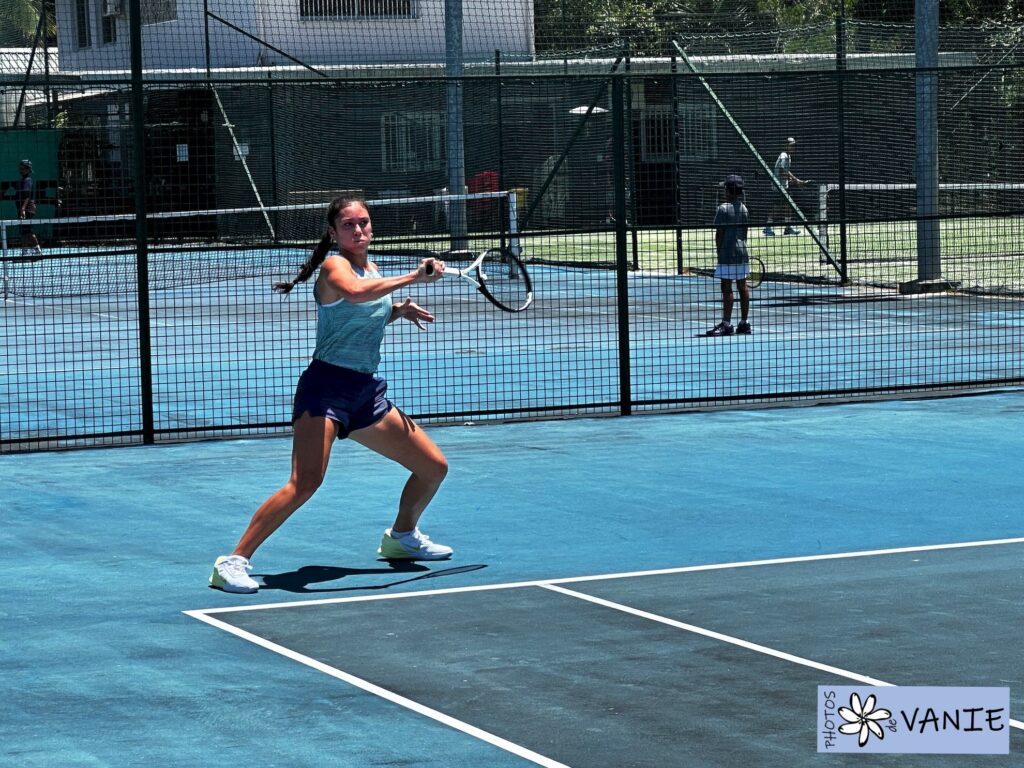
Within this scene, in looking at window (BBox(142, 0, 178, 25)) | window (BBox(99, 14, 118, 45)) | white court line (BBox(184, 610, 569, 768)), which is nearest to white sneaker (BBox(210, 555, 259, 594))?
white court line (BBox(184, 610, 569, 768))

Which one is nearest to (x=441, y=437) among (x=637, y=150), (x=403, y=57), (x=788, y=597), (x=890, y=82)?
(x=788, y=597)

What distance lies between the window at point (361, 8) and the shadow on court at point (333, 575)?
29.5m

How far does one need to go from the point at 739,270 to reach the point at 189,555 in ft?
33.1

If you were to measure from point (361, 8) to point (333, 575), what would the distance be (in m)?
31.4

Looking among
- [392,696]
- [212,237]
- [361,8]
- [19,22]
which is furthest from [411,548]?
[19,22]

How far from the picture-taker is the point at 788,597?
7906 mm

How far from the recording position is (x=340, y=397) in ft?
27.3

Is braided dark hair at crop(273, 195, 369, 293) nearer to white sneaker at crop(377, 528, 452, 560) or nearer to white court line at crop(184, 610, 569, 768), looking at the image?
white sneaker at crop(377, 528, 452, 560)

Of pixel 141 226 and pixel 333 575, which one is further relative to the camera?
pixel 141 226

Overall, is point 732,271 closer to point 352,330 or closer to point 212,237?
point 212,237

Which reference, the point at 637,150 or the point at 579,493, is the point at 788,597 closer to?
the point at 579,493

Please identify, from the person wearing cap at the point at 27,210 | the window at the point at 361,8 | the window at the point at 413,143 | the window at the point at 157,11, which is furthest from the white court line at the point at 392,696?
the window at the point at 361,8

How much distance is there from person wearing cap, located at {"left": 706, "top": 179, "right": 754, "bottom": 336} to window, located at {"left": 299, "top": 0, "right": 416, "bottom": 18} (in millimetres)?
19553

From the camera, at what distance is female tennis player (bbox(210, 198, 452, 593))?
26.8ft
